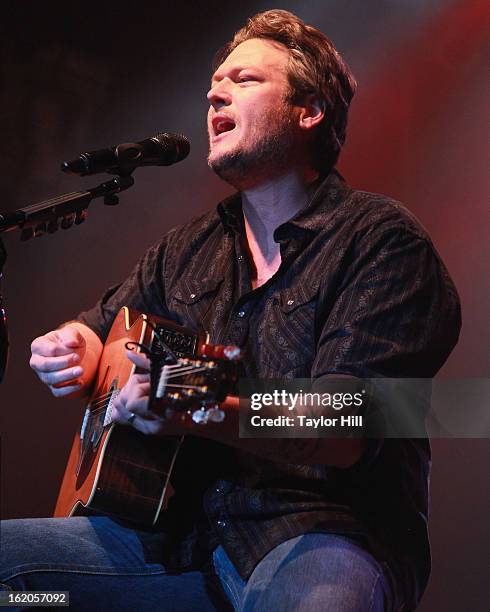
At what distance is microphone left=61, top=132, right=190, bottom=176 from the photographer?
1808 millimetres

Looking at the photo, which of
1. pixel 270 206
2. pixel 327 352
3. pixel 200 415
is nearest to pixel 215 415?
pixel 200 415

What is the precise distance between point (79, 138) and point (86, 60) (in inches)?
13.4

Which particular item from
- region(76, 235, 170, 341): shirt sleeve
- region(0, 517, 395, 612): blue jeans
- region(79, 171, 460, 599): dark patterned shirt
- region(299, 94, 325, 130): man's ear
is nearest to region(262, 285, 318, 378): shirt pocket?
region(79, 171, 460, 599): dark patterned shirt

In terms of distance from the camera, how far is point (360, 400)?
1508 mm

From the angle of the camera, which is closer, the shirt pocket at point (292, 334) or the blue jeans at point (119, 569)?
the blue jeans at point (119, 569)

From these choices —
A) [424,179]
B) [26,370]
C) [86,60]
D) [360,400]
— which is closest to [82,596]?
[360,400]

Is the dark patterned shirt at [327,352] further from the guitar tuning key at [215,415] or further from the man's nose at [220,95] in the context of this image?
the man's nose at [220,95]

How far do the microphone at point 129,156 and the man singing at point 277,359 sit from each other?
176 mm

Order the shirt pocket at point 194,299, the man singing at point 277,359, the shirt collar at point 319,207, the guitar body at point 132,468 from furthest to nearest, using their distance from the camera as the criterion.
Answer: the shirt pocket at point 194,299, the shirt collar at point 319,207, the guitar body at point 132,468, the man singing at point 277,359

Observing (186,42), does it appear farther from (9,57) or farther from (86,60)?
(9,57)

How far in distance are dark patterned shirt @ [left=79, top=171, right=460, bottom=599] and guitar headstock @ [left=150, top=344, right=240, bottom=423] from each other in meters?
0.24

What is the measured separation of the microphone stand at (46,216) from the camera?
69.1 inches

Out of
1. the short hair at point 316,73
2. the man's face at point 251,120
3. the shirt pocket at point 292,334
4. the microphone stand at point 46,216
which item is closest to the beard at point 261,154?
the man's face at point 251,120

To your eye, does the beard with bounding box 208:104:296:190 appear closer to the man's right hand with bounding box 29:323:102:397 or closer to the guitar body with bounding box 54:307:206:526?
the guitar body with bounding box 54:307:206:526
